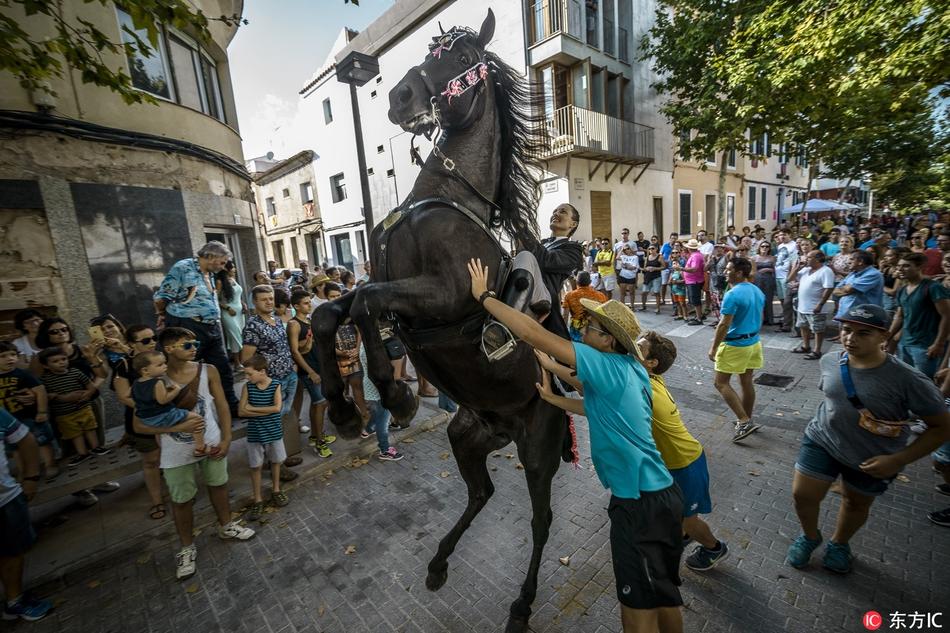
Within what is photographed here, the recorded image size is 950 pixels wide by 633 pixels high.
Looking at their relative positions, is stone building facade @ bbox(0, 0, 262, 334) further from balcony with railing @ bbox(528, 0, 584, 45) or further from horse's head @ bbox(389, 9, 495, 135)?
balcony with railing @ bbox(528, 0, 584, 45)

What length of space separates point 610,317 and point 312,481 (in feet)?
12.8

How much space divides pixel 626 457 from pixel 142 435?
419 cm

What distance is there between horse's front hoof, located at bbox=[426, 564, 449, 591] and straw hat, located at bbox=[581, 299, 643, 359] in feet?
6.69

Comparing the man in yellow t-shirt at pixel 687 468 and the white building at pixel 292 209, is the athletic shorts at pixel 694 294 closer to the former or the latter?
the man in yellow t-shirt at pixel 687 468

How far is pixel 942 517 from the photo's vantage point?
10.1 feet

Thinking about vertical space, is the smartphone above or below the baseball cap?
above

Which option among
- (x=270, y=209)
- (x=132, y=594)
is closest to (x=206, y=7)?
(x=132, y=594)

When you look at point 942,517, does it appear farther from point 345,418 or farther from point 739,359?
point 345,418

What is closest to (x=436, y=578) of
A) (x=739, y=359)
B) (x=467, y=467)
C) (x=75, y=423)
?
(x=467, y=467)

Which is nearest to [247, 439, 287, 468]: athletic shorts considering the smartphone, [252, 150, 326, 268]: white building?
the smartphone

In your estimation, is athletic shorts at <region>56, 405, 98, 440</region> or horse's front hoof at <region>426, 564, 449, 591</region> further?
athletic shorts at <region>56, 405, 98, 440</region>

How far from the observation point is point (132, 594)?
2979mm

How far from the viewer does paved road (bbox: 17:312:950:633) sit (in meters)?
2.57

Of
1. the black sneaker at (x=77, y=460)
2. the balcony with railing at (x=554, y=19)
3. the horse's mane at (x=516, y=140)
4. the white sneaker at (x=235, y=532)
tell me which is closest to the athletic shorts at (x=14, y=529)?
the white sneaker at (x=235, y=532)
